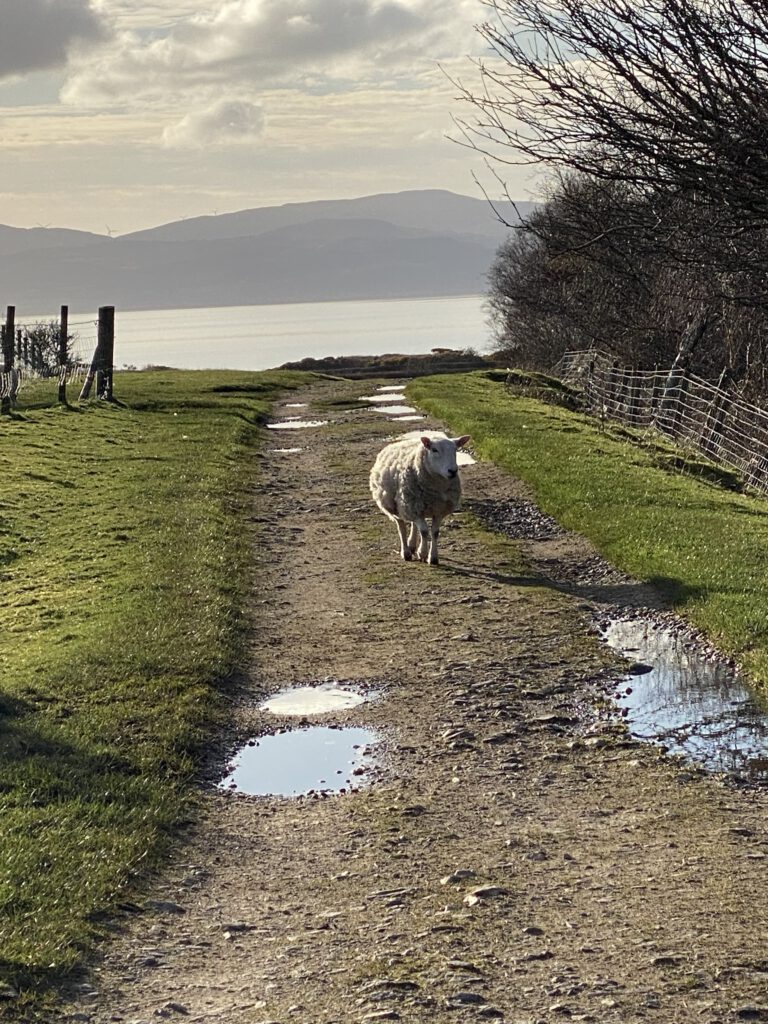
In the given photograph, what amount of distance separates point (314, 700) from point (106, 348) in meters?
28.8

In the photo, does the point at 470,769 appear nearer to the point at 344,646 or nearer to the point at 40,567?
the point at 344,646

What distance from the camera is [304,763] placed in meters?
9.17

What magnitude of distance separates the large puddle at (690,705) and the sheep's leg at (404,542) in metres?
4.43

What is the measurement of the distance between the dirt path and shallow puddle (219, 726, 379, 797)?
0.18m

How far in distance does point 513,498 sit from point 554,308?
155 ft

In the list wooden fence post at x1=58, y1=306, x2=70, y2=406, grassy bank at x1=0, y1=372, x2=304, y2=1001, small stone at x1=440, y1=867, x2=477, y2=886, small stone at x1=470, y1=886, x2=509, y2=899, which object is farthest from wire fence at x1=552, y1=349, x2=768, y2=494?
small stone at x1=470, y1=886, x2=509, y2=899

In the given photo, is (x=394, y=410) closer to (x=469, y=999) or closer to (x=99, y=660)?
(x=99, y=660)

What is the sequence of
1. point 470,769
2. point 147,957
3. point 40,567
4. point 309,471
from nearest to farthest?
point 147,957 < point 470,769 < point 40,567 < point 309,471

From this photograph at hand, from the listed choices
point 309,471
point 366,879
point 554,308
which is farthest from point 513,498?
point 554,308

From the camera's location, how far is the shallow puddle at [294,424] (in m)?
34.2

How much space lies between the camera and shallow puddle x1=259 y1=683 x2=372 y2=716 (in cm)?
1027

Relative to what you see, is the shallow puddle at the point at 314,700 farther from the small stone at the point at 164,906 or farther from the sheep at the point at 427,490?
the sheep at the point at 427,490

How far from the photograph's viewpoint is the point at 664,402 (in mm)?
34750

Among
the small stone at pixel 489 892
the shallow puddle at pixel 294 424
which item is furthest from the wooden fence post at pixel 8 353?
the small stone at pixel 489 892
